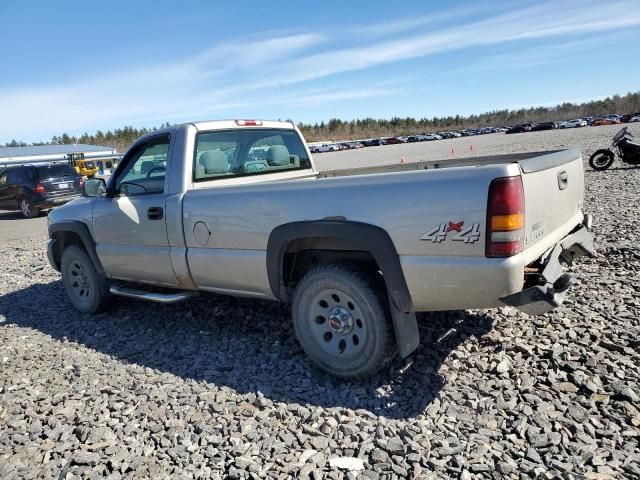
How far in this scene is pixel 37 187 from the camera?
15227 mm

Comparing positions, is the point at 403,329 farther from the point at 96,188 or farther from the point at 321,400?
the point at 96,188

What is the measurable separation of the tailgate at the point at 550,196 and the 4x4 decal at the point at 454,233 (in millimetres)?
347

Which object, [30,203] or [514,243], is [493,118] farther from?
[514,243]

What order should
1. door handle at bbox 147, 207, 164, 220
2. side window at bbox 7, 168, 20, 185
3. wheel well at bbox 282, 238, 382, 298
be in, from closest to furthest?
wheel well at bbox 282, 238, 382, 298
door handle at bbox 147, 207, 164, 220
side window at bbox 7, 168, 20, 185

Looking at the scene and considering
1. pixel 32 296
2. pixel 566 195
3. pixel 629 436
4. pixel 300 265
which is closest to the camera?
pixel 629 436

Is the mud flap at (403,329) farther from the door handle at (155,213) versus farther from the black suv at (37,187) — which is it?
the black suv at (37,187)

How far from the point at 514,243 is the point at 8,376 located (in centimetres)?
410

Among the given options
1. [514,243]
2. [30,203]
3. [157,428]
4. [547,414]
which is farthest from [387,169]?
[30,203]

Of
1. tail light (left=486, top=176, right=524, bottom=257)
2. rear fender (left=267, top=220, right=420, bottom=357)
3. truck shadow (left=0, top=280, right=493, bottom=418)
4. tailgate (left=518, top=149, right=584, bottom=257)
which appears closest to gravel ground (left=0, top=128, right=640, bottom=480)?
truck shadow (left=0, top=280, right=493, bottom=418)

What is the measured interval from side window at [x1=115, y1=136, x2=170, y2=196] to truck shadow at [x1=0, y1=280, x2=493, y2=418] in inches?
54.5

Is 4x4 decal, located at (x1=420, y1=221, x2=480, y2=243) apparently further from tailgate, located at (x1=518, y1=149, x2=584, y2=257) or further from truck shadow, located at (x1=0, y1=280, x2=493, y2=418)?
truck shadow, located at (x1=0, y1=280, x2=493, y2=418)

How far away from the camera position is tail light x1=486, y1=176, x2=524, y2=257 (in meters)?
2.76

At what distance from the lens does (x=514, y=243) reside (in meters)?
2.81

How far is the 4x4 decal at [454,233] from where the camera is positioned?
282 cm
